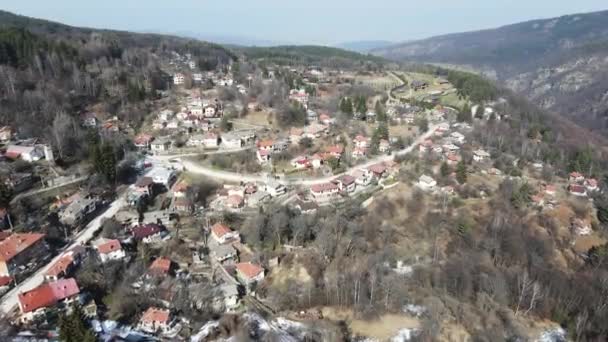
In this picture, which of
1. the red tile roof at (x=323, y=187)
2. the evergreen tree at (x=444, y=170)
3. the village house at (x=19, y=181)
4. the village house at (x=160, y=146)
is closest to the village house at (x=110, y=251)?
the village house at (x=19, y=181)

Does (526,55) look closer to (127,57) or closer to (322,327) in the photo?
(127,57)

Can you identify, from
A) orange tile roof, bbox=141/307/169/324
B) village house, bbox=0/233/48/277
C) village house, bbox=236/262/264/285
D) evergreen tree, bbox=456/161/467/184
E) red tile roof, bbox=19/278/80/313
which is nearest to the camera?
red tile roof, bbox=19/278/80/313

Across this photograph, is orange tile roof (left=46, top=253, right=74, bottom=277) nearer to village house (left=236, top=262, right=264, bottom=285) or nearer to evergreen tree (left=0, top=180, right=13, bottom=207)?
evergreen tree (left=0, top=180, right=13, bottom=207)

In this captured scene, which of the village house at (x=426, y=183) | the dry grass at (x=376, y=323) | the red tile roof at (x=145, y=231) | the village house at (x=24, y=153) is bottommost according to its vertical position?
the dry grass at (x=376, y=323)

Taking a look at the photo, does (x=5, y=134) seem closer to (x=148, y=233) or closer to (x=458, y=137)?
(x=148, y=233)

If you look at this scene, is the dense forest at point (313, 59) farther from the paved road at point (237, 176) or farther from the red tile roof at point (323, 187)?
the red tile roof at point (323, 187)

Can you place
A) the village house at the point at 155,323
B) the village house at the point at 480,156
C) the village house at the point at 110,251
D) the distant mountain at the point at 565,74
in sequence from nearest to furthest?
the village house at the point at 155,323, the village house at the point at 110,251, the village house at the point at 480,156, the distant mountain at the point at 565,74

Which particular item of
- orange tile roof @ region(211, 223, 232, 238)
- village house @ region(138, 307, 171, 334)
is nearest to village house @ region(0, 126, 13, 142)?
orange tile roof @ region(211, 223, 232, 238)
